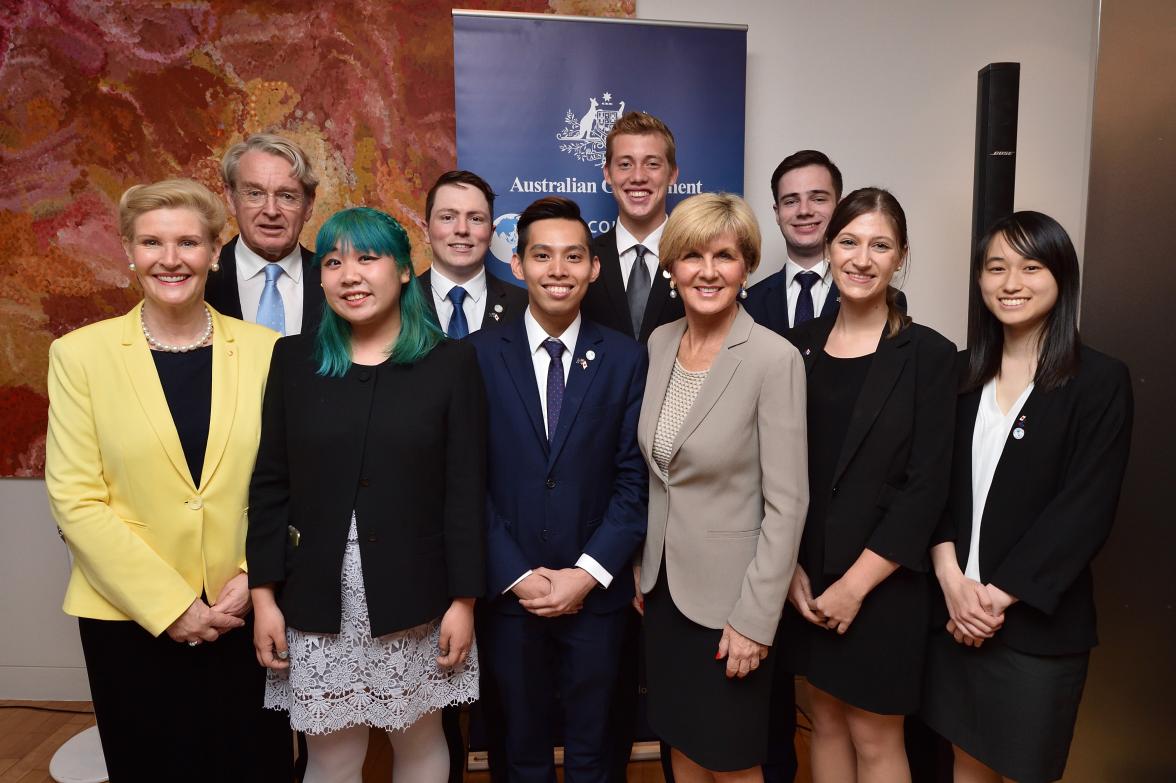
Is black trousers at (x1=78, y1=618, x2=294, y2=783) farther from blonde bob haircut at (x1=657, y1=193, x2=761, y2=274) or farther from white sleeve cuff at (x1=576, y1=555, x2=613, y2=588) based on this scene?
blonde bob haircut at (x1=657, y1=193, x2=761, y2=274)

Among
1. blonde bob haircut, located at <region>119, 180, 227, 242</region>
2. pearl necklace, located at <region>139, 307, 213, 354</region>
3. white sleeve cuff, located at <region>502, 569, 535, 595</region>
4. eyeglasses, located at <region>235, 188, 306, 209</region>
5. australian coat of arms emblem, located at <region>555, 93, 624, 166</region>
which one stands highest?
australian coat of arms emblem, located at <region>555, 93, 624, 166</region>

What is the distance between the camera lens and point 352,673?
5.97 ft

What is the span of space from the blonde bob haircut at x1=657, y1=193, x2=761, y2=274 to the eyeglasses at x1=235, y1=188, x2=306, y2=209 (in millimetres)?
1349

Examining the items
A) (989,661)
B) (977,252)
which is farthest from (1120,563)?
(977,252)

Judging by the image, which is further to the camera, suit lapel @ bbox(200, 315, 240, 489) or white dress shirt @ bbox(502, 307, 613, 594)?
white dress shirt @ bbox(502, 307, 613, 594)

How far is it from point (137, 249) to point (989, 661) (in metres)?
2.37

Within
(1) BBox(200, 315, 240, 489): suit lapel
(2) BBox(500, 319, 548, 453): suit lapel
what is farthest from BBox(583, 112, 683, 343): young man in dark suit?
(1) BBox(200, 315, 240, 489): suit lapel

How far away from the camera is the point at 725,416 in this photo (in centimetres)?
178

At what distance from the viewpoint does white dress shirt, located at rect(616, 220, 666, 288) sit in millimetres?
2715

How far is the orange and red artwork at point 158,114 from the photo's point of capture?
10.9 feet

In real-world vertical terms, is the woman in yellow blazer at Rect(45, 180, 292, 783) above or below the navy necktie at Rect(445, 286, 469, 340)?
below

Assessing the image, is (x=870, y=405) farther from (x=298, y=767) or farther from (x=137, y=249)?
(x=298, y=767)

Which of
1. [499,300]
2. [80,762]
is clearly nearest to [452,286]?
[499,300]

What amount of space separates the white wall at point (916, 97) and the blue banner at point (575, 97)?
0.98 ft
